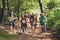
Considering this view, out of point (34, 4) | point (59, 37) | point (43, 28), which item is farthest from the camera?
point (34, 4)

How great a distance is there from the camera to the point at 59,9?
2102cm

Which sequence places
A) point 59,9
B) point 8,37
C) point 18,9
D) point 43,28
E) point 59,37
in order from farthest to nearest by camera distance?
point 18,9
point 59,9
point 43,28
point 59,37
point 8,37

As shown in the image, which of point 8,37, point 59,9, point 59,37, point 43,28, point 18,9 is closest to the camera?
point 8,37

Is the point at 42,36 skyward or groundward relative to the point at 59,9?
groundward

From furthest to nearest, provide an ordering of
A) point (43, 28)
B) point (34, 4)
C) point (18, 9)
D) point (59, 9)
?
point (34, 4), point (18, 9), point (59, 9), point (43, 28)

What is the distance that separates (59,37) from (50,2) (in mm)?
14941

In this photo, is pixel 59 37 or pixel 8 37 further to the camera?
pixel 59 37

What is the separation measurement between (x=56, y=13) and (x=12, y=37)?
5527 millimetres

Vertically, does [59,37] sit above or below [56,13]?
below

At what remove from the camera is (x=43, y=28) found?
64.6ft

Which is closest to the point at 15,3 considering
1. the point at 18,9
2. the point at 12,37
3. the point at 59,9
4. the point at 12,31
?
the point at 18,9

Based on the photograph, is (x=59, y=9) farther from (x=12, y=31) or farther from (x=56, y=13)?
(x=12, y=31)

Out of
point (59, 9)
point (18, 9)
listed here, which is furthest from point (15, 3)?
point (59, 9)

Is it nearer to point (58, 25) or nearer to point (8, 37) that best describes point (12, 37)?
point (8, 37)
